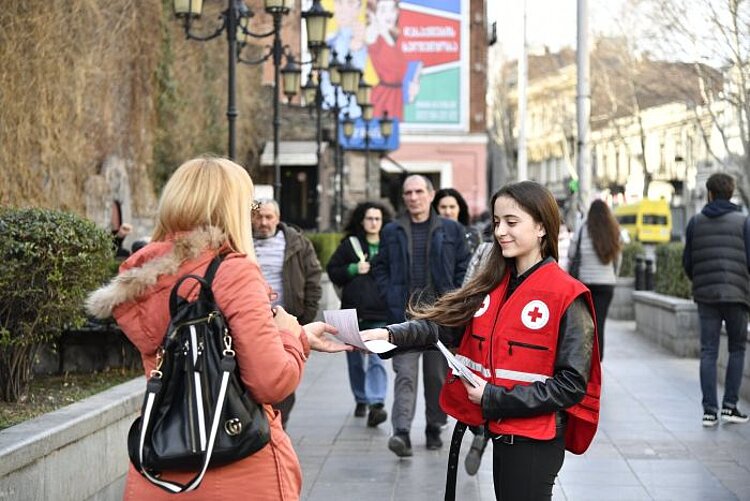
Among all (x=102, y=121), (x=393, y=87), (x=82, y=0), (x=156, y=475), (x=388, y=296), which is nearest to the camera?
(x=156, y=475)

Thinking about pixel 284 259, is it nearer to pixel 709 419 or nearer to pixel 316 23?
pixel 709 419

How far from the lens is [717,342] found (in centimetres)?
Result: 1034

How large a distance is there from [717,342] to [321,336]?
6.62m

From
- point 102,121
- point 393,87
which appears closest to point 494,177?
point 393,87

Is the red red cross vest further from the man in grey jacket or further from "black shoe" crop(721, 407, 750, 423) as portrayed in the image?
"black shoe" crop(721, 407, 750, 423)

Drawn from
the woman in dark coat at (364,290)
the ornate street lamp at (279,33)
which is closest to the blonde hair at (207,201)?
the woman in dark coat at (364,290)

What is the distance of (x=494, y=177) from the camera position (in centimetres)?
9638

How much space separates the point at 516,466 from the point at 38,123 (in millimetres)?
11860

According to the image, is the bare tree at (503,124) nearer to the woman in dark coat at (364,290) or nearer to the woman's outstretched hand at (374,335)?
the woman in dark coat at (364,290)

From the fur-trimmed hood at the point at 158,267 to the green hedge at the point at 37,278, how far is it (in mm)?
3515

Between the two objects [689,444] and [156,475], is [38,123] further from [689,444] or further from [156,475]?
[156,475]

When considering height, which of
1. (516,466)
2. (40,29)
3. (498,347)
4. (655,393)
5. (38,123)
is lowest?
(655,393)

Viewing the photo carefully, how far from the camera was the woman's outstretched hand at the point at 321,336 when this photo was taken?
170 inches

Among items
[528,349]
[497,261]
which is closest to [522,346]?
[528,349]
